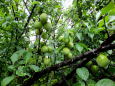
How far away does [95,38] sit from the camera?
5.72 feet

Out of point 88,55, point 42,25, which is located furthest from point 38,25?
point 88,55

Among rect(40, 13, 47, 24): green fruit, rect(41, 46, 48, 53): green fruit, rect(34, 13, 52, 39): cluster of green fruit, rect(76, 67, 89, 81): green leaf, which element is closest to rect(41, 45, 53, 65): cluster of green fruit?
rect(41, 46, 48, 53): green fruit

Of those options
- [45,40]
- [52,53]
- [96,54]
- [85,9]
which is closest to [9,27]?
[45,40]

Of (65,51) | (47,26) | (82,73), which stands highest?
(47,26)

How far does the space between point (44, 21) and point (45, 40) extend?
0.86 ft

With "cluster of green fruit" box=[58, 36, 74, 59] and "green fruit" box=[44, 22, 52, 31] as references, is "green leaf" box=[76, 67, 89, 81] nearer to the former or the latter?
"cluster of green fruit" box=[58, 36, 74, 59]

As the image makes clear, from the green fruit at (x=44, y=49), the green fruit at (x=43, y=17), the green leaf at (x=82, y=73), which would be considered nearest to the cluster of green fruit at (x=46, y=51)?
the green fruit at (x=44, y=49)

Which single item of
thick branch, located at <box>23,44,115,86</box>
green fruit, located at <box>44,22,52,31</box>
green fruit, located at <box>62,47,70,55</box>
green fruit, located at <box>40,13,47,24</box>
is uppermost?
green fruit, located at <box>40,13,47,24</box>

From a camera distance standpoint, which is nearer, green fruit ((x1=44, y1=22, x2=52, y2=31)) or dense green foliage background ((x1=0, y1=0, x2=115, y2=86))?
dense green foliage background ((x1=0, y1=0, x2=115, y2=86))

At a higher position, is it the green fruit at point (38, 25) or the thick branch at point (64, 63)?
the green fruit at point (38, 25)

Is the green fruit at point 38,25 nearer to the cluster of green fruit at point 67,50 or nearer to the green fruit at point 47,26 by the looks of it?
the green fruit at point 47,26

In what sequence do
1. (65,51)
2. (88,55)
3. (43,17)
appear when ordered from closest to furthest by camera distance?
(88,55)
(65,51)
(43,17)

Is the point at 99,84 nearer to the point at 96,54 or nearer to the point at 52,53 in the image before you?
the point at 96,54

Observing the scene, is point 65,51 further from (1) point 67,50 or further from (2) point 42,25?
(2) point 42,25
